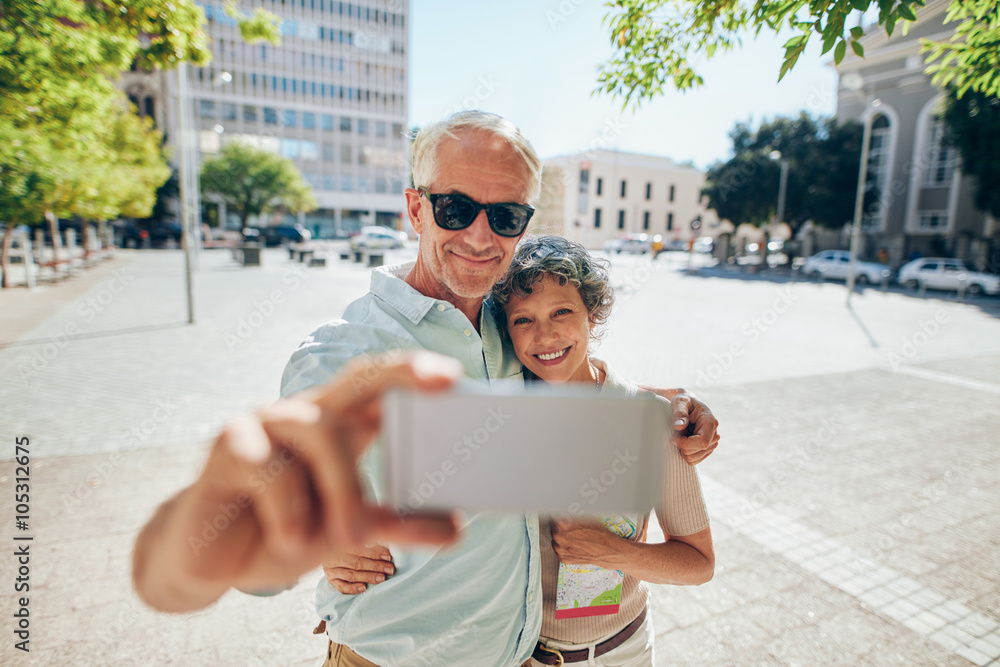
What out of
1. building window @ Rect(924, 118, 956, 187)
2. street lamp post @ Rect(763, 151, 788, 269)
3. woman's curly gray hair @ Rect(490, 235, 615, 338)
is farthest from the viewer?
street lamp post @ Rect(763, 151, 788, 269)

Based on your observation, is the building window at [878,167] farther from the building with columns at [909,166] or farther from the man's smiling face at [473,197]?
the man's smiling face at [473,197]

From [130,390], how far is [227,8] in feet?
15.5

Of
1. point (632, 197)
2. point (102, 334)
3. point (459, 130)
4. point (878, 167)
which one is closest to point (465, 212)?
point (459, 130)

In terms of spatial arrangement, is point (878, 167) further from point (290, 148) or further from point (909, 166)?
point (290, 148)

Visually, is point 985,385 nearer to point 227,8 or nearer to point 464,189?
point 464,189

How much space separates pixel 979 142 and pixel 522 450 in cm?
3318

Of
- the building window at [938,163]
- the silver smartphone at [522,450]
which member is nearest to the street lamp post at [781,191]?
the building window at [938,163]

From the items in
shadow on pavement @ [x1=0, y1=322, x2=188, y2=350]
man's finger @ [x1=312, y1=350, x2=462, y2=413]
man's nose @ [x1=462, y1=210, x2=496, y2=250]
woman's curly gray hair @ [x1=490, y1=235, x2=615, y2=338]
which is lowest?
shadow on pavement @ [x1=0, y1=322, x2=188, y2=350]

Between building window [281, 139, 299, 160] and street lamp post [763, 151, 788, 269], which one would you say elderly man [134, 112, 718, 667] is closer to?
street lamp post [763, 151, 788, 269]

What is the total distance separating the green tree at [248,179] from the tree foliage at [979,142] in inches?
1731

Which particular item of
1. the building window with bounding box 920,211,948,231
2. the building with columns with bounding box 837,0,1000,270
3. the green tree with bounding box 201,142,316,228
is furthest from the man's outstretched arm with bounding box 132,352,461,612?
→ the green tree with bounding box 201,142,316,228

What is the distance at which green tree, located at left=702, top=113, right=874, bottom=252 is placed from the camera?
32.7m

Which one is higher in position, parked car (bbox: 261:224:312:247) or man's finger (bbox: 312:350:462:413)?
parked car (bbox: 261:224:312:247)

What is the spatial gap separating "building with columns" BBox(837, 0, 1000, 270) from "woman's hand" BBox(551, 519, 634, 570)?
120ft
